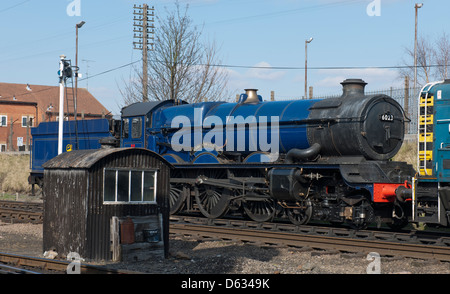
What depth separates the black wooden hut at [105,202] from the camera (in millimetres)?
11539

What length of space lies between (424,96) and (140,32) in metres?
19.1

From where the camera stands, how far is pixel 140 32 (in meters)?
29.8

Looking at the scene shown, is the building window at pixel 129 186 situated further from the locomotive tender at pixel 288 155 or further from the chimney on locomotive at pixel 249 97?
the chimney on locomotive at pixel 249 97

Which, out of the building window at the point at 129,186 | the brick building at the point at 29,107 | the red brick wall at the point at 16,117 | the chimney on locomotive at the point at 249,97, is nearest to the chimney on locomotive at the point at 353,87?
the chimney on locomotive at the point at 249,97

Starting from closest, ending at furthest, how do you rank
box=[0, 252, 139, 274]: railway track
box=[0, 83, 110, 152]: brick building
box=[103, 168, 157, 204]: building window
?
box=[0, 252, 139, 274]: railway track < box=[103, 168, 157, 204]: building window < box=[0, 83, 110, 152]: brick building

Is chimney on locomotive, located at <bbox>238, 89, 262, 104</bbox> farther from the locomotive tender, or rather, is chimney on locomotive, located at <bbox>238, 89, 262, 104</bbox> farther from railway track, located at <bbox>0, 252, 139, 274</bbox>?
railway track, located at <bbox>0, 252, 139, 274</bbox>

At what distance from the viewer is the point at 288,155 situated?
1593cm

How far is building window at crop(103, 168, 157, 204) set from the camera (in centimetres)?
1185

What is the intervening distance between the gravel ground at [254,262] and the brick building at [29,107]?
2102 inches

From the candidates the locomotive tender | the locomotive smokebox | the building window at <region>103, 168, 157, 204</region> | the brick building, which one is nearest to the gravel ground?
the building window at <region>103, 168, 157, 204</region>

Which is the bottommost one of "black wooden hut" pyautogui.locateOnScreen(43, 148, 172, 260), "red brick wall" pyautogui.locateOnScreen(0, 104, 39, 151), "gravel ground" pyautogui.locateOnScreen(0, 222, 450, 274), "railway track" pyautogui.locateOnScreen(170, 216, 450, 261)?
"gravel ground" pyautogui.locateOnScreen(0, 222, 450, 274)

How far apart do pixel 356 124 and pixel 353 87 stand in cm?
146

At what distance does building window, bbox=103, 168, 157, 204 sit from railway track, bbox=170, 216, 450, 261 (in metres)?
3.06
